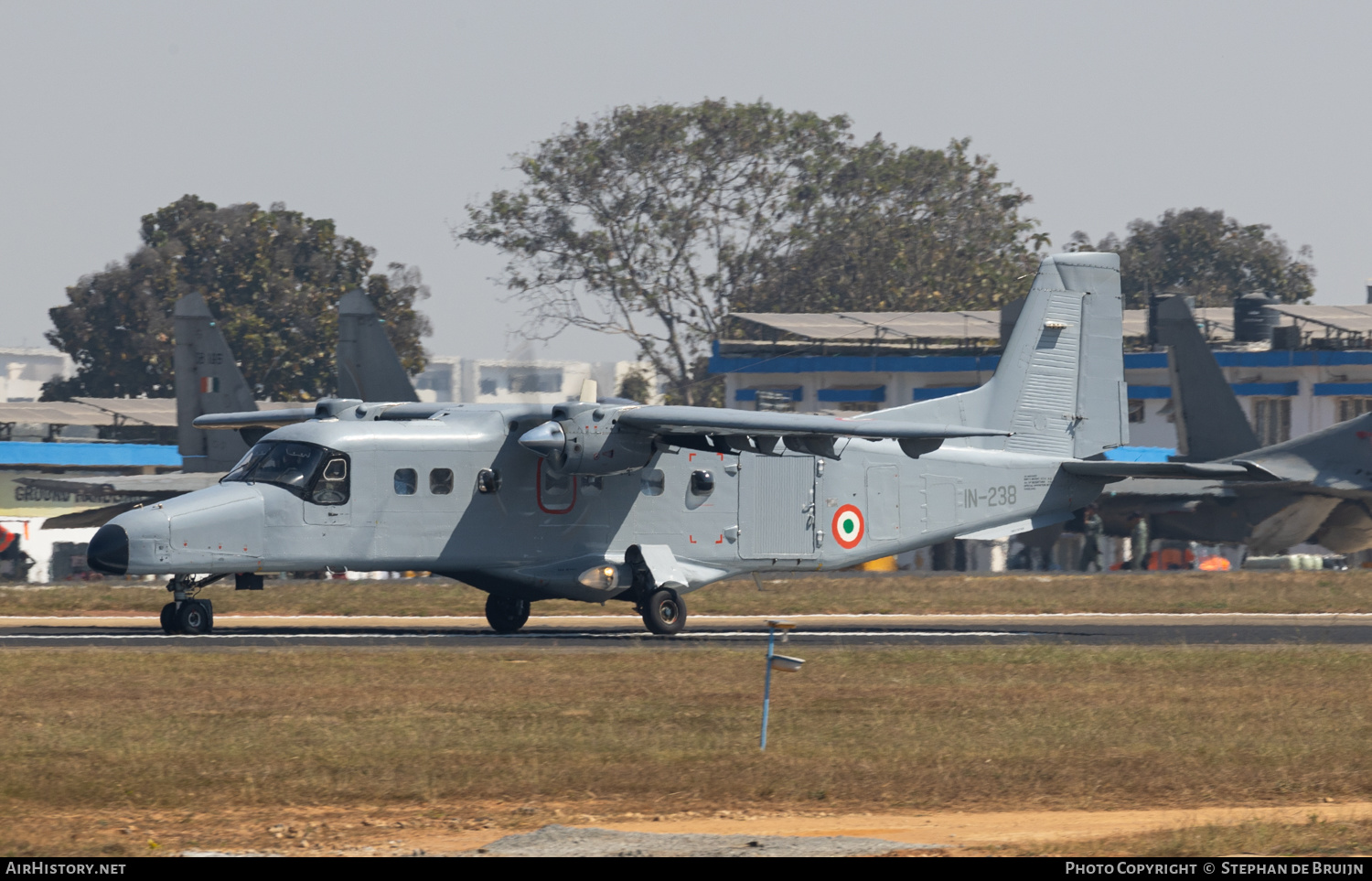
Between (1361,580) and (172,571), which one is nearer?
(172,571)

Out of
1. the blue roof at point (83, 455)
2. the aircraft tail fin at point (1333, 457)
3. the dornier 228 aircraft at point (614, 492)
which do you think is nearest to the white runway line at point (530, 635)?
the dornier 228 aircraft at point (614, 492)

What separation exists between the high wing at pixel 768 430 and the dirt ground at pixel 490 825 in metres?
12.5

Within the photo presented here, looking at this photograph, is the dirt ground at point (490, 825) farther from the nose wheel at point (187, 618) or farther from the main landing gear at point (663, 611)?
the main landing gear at point (663, 611)

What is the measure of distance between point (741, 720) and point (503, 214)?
2861 inches

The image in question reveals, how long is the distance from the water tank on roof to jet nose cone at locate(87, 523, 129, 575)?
55.9 m

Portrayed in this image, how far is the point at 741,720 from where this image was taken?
16.9 metres

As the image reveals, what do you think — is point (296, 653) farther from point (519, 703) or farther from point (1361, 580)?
point (1361, 580)

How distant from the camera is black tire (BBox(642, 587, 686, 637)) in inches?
1071

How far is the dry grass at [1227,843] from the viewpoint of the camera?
1095 cm

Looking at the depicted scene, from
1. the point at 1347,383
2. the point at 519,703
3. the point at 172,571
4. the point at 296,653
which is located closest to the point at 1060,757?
the point at 519,703

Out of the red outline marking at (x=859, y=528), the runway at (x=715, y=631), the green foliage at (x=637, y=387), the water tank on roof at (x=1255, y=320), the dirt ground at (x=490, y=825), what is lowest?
the runway at (x=715, y=631)

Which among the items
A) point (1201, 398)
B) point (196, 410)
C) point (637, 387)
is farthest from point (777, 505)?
point (637, 387)

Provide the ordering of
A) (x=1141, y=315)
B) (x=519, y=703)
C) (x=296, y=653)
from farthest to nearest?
(x=1141, y=315), (x=296, y=653), (x=519, y=703)

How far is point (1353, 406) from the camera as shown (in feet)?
206
